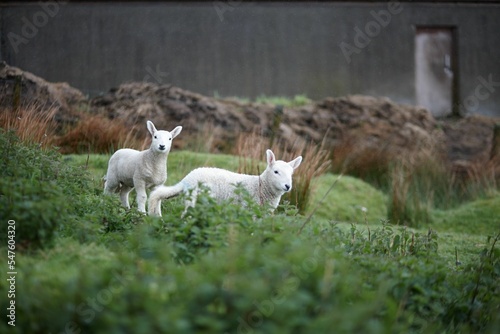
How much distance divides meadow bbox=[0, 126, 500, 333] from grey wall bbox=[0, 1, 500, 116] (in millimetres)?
7352

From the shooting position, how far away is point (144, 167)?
18.7ft

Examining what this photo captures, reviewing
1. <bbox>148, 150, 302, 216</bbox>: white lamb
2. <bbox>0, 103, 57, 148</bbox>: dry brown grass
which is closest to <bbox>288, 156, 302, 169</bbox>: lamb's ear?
<bbox>148, 150, 302, 216</bbox>: white lamb

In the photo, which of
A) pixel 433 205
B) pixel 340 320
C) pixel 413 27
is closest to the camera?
pixel 340 320

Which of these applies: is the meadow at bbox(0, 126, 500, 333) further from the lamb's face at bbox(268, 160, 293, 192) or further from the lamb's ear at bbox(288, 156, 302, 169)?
the lamb's ear at bbox(288, 156, 302, 169)

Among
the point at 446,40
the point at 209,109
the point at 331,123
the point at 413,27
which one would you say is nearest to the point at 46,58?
the point at 209,109

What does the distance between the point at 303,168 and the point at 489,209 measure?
3228mm

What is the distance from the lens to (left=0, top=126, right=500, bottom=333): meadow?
2.91 meters

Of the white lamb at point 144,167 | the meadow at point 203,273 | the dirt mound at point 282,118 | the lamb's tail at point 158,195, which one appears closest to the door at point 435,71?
the dirt mound at point 282,118

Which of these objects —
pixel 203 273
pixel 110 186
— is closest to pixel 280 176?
pixel 110 186

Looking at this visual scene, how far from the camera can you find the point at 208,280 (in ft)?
10.1

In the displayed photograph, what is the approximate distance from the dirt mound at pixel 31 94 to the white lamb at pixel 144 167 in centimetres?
337

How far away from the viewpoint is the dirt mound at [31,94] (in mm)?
8977

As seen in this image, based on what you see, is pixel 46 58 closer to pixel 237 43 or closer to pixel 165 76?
pixel 165 76

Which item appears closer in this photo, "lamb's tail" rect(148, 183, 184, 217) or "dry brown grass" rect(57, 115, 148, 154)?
"lamb's tail" rect(148, 183, 184, 217)
